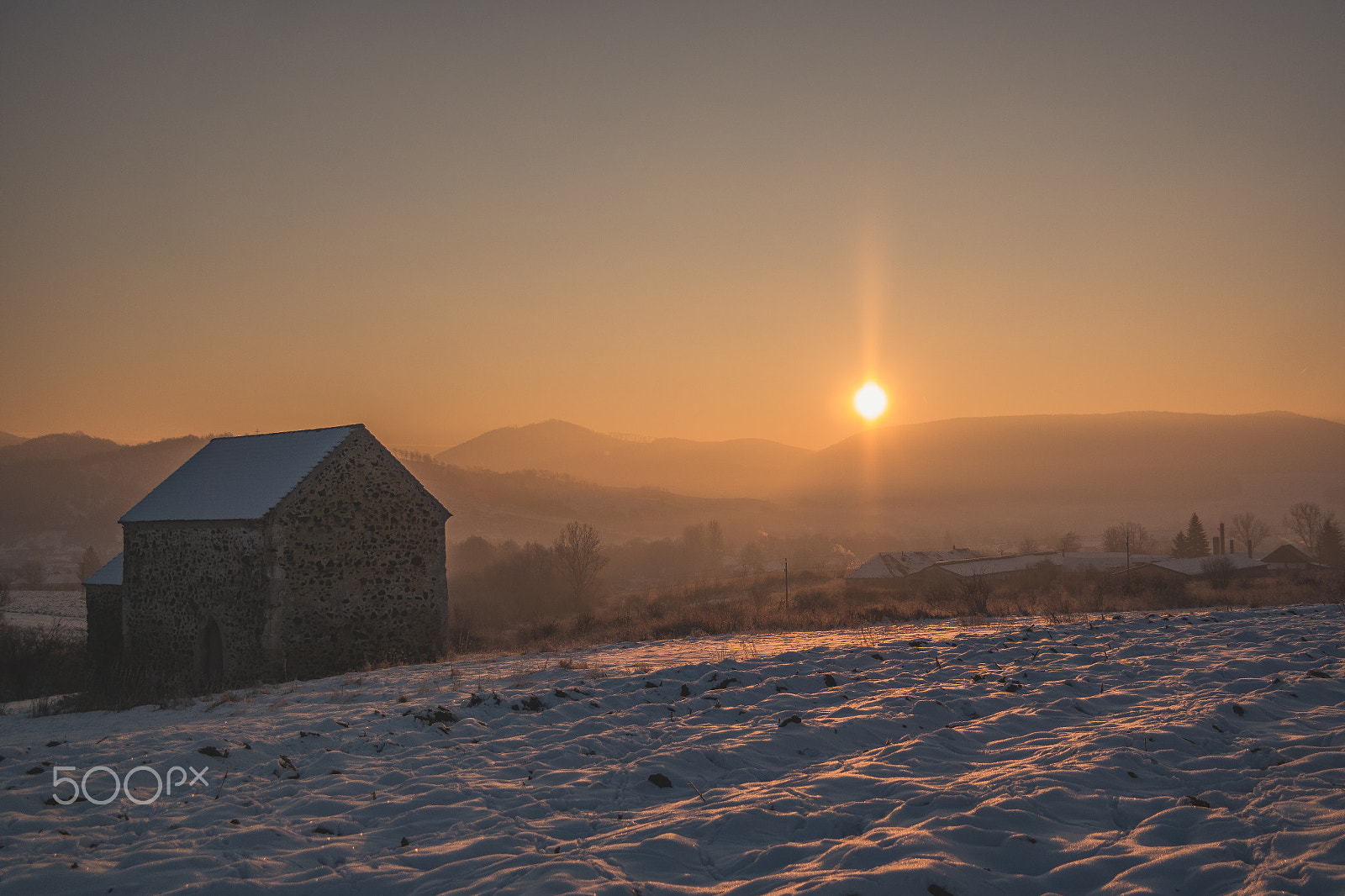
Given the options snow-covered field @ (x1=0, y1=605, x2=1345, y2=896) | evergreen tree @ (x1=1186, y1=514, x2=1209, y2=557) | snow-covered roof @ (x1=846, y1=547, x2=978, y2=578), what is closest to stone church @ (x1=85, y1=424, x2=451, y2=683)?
snow-covered field @ (x1=0, y1=605, x2=1345, y2=896)

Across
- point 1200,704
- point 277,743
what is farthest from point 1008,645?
point 277,743

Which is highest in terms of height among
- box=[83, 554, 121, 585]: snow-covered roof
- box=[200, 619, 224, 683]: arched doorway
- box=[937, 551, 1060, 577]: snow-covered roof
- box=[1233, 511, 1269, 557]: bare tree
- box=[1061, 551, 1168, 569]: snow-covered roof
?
box=[83, 554, 121, 585]: snow-covered roof

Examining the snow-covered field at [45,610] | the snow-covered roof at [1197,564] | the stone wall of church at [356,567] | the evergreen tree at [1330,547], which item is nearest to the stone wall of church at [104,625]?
the stone wall of church at [356,567]

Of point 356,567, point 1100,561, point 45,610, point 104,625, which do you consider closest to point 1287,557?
point 1100,561

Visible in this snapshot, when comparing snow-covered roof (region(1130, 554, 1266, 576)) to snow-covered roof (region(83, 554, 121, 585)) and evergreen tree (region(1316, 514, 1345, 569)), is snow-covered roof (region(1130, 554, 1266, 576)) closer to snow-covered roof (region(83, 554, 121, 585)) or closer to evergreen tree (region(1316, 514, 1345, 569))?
evergreen tree (region(1316, 514, 1345, 569))

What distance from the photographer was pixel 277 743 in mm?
7961

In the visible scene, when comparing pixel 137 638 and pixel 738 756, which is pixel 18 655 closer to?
pixel 137 638

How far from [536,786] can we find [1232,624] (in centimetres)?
1483

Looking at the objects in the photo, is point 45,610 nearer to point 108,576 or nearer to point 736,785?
point 108,576

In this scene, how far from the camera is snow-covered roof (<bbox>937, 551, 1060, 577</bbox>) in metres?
55.3

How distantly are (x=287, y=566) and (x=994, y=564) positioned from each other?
5488 cm

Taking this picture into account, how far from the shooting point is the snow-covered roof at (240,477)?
695 inches

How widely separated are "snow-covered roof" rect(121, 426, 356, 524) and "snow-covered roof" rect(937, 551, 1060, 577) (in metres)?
46.5

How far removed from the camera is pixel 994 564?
193 feet
